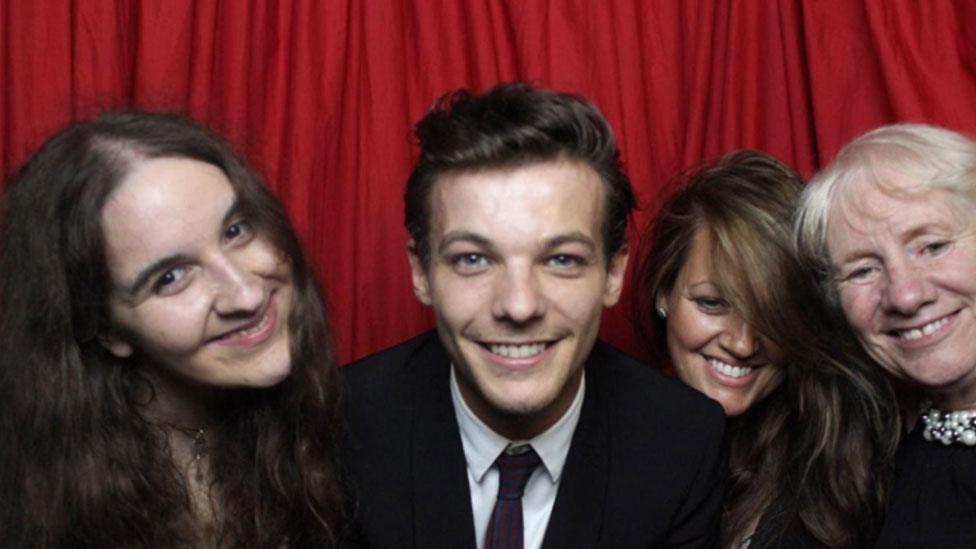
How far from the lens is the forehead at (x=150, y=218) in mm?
1438

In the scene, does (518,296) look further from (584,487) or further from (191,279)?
(191,279)

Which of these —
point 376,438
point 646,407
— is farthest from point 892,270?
point 376,438

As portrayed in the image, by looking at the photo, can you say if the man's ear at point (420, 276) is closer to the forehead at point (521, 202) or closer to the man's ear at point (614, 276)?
the forehead at point (521, 202)

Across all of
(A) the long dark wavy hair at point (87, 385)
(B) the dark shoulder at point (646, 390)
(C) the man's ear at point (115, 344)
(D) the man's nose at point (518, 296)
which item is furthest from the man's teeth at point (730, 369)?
(C) the man's ear at point (115, 344)

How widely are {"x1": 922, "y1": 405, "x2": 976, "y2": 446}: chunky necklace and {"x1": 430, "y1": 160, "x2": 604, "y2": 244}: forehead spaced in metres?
0.59

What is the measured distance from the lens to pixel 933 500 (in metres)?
1.63

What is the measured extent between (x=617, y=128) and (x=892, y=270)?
2.28ft

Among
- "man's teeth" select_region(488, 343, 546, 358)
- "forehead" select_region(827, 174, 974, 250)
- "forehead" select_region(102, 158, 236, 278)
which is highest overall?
"forehead" select_region(102, 158, 236, 278)

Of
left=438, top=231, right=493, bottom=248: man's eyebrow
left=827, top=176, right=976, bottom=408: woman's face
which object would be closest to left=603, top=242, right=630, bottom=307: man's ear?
left=438, top=231, right=493, bottom=248: man's eyebrow

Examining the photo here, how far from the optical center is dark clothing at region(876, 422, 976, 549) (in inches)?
62.9

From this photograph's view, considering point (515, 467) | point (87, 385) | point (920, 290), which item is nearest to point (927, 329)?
point (920, 290)

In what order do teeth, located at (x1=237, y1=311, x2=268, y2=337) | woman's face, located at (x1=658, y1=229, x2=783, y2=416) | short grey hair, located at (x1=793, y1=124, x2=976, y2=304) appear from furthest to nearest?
woman's face, located at (x1=658, y1=229, x2=783, y2=416), short grey hair, located at (x1=793, y1=124, x2=976, y2=304), teeth, located at (x1=237, y1=311, x2=268, y2=337)

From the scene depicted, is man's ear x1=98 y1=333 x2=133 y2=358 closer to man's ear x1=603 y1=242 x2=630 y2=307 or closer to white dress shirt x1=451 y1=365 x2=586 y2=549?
white dress shirt x1=451 y1=365 x2=586 y2=549

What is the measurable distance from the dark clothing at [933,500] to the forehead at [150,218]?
1089 millimetres
